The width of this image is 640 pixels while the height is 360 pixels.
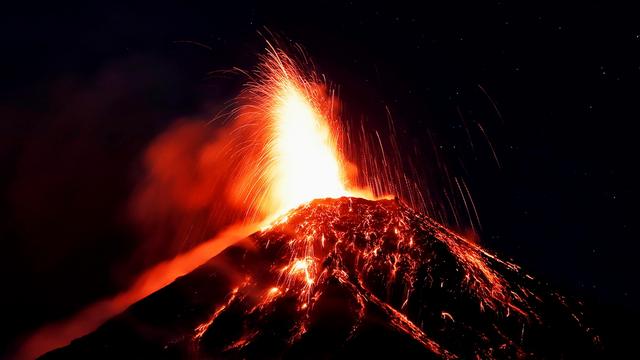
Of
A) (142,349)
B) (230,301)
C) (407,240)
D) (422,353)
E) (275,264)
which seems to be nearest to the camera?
(422,353)

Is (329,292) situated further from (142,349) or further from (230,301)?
(142,349)

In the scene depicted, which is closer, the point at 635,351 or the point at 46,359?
the point at 46,359

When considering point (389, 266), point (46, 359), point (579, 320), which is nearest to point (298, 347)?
point (389, 266)

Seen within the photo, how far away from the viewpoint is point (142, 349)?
38500 mm

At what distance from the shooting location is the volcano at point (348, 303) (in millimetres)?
36312

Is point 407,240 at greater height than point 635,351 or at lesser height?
greater

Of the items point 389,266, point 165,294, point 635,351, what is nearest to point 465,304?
point 389,266

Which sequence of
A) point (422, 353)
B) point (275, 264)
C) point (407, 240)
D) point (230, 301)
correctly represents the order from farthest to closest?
point (407, 240)
point (275, 264)
point (230, 301)
point (422, 353)

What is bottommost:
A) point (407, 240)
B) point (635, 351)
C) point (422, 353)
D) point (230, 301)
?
point (635, 351)

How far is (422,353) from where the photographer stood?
33.0m

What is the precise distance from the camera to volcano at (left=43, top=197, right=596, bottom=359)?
1430 inches

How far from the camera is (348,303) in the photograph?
38.8 meters

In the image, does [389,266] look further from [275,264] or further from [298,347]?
[298,347]

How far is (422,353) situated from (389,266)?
16.0 m
